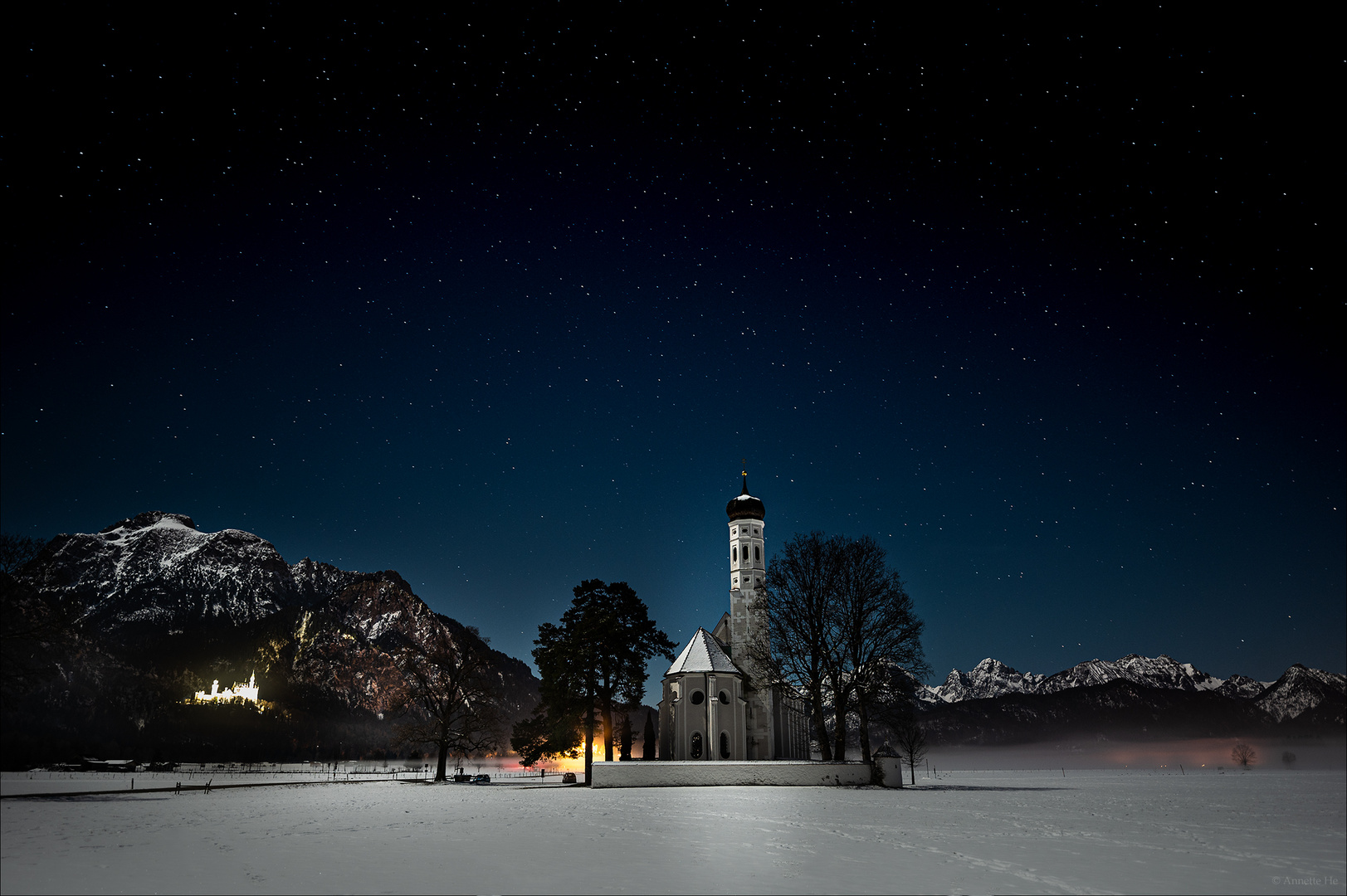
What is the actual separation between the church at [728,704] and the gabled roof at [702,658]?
7 cm

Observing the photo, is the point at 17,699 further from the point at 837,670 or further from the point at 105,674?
the point at 105,674

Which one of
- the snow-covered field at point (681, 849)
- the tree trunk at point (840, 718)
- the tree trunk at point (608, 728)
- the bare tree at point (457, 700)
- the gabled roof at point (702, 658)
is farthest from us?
the gabled roof at point (702, 658)

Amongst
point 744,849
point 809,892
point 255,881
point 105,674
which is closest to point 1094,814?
point 744,849

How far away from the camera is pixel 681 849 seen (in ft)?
51.4

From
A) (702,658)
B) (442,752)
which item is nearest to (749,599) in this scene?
(702,658)

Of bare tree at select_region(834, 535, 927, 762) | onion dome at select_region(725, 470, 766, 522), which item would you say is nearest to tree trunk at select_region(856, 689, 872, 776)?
bare tree at select_region(834, 535, 927, 762)

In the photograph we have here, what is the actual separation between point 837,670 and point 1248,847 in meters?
33.8

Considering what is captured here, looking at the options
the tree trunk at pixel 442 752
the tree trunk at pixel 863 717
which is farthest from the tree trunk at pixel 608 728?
the tree trunk at pixel 863 717

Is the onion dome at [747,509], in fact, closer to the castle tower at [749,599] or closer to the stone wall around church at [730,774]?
the castle tower at [749,599]

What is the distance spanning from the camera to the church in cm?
6300

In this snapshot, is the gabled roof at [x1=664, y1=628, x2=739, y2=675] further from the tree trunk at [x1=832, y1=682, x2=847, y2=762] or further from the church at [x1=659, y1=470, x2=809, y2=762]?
the tree trunk at [x1=832, y1=682, x2=847, y2=762]

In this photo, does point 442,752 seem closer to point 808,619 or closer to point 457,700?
Answer: point 457,700

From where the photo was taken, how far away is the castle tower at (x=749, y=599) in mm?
64562

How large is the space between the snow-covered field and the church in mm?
→ 34311
